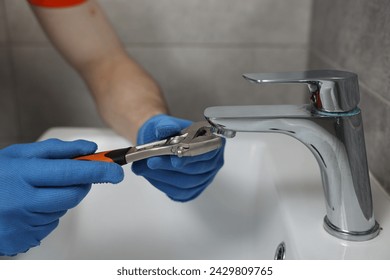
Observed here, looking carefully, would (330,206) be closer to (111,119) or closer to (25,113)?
(111,119)

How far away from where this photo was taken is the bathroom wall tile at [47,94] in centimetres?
90


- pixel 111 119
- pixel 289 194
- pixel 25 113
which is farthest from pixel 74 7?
pixel 289 194

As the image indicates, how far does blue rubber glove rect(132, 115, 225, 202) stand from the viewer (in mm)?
468

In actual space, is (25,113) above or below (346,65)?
below

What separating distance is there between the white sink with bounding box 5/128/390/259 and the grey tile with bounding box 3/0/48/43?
0.37 m

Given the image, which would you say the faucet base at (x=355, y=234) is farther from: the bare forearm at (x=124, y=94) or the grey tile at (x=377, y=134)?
the bare forearm at (x=124, y=94)

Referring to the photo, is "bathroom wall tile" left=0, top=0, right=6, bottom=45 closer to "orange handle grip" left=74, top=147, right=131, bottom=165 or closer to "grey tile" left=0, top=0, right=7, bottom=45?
"grey tile" left=0, top=0, right=7, bottom=45

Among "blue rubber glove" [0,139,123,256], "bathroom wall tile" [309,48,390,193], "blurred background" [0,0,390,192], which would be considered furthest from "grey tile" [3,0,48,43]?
"bathroom wall tile" [309,48,390,193]

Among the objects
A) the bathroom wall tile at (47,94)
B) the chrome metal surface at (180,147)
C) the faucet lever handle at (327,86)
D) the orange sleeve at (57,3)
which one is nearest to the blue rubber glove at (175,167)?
the chrome metal surface at (180,147)

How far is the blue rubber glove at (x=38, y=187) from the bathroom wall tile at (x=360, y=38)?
0.30m

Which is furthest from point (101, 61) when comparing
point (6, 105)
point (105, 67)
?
point (6, 105)

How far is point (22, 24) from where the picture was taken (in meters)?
0.87

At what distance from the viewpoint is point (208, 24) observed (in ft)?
2.84

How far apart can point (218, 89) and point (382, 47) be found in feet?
1.42
